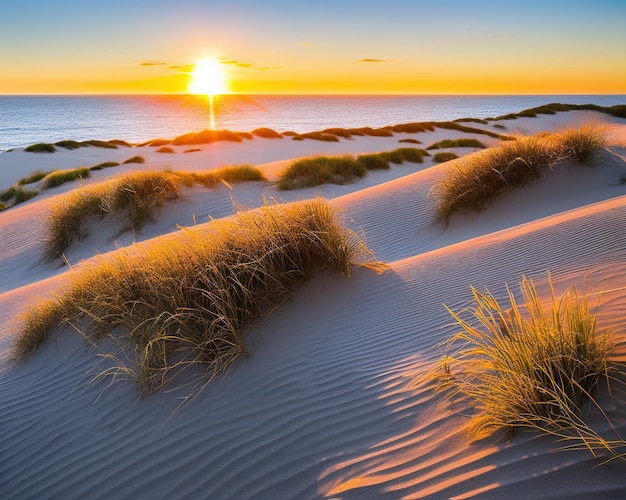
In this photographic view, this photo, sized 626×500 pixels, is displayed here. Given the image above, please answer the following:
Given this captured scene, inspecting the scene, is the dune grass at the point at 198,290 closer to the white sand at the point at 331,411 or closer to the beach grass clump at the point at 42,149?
the white sand at the point at 331,411

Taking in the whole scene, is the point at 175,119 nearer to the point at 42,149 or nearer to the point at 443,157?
the point at 42,149

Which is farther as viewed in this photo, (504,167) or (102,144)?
(102,144)

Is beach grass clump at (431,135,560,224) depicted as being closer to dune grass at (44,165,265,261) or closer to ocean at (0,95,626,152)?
dune grass at (44,165,265,261)

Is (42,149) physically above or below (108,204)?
above

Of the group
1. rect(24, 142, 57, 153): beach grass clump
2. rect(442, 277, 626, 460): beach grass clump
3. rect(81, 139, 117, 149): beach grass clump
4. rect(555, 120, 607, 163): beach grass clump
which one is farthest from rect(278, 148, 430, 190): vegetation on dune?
rect(81, 139, 117, 149): beach grass clump

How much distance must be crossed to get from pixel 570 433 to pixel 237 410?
189 centimetres

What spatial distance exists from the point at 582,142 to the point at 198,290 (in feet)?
24.7

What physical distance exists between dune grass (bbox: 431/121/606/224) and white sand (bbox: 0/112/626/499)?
6.59 ft

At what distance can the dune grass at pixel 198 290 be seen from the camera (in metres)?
3.64

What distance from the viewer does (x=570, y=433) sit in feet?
7.17

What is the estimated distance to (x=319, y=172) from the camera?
12.3 meters

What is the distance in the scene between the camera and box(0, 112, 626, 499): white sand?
7.40 ft

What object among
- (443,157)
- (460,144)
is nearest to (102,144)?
(460,144)

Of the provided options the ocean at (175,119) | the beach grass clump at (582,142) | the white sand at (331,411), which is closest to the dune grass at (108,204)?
the white sand at (331,411)
